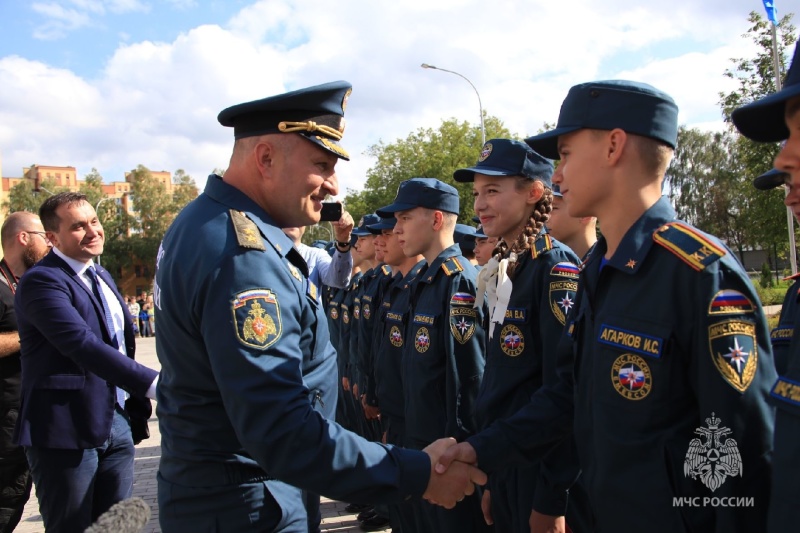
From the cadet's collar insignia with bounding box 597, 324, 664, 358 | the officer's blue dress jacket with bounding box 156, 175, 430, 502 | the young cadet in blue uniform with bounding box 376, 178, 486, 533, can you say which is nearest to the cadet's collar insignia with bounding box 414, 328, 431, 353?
the young cadet in blue uniform with bounding box 376, 178, 486, 533

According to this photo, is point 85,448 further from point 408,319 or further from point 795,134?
point 795,134

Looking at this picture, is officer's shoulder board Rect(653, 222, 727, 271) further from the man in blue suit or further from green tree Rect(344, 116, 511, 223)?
green tree Rect(344, 116, 511, 223)

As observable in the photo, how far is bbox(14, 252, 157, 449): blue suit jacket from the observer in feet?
12.2

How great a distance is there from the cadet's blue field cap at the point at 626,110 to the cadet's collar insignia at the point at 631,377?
2.68 ft

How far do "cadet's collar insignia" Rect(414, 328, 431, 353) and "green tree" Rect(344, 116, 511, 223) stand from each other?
3204 cm

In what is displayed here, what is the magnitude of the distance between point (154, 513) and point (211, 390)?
4.62 meters

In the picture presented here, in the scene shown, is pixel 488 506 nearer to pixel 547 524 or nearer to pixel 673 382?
pixel 547 524

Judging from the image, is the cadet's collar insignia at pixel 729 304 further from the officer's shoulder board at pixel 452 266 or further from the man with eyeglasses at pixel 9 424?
the man with eyeglasses at pixel 9 424

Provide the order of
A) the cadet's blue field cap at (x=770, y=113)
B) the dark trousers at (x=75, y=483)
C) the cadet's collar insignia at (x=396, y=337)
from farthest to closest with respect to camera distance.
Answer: the cadet's collar insignia at (x=396, y=337)
the dark trousers at (x=75, y=483)
the cadet's blue field cap at (x=770, y=113)

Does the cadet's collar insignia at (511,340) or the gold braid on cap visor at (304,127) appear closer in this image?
the gold braid on cap visor at (304,127)

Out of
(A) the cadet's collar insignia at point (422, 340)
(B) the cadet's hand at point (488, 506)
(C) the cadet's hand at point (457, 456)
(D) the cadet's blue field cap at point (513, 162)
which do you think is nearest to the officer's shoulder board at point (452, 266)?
(A) the cadet's collar insignia at point (422, 340)

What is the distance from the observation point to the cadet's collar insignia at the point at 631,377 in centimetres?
196

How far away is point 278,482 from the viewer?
2.33 meters

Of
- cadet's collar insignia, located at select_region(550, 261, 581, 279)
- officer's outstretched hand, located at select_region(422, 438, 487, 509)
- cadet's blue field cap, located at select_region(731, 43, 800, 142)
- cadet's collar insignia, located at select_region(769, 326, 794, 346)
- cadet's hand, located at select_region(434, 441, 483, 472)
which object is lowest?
officer's outstretched hand, located at select_region(422, 438, 487, 509)
